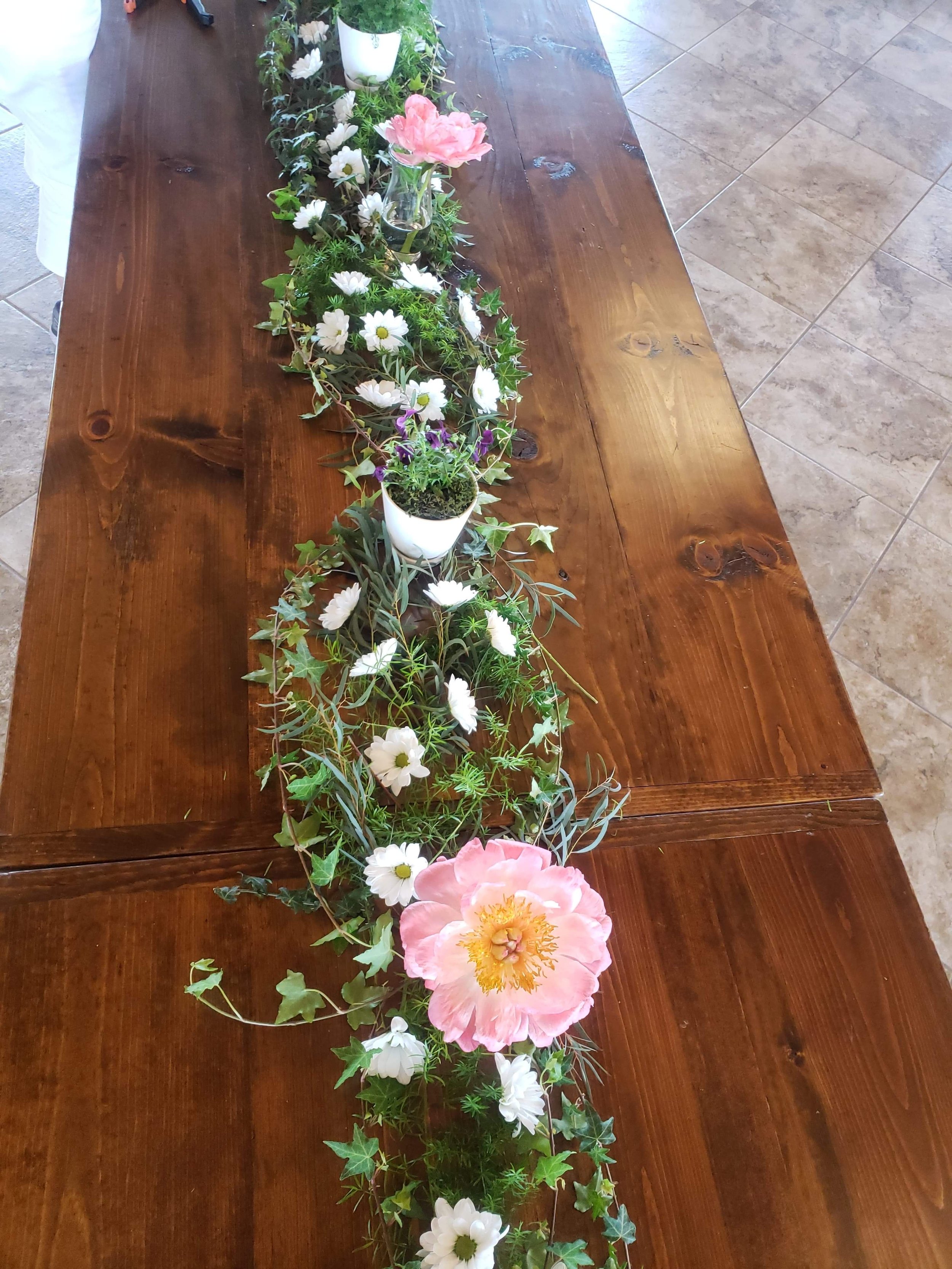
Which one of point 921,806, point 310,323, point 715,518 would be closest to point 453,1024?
point 715,518

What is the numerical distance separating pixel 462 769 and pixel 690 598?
0.33 metres

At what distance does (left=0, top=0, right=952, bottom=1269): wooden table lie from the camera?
610 millimetres

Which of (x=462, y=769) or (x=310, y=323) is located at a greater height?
(x=310, y=323)

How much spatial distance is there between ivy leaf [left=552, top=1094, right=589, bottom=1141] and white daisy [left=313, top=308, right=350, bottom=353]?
0.74 metres

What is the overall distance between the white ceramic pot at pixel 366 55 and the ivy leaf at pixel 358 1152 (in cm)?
118

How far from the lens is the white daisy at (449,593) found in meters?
0.75

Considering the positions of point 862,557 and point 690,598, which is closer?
point 690,598

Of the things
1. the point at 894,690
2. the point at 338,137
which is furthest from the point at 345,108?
the point at 894,690

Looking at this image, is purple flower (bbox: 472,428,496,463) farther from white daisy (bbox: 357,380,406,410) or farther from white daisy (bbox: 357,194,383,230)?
white daisy (bbox: 357,194,383,230)

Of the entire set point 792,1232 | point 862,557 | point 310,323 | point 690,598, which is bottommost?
point 862,557

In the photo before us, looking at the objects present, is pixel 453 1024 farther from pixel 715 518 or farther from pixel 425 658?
pixel 715 518

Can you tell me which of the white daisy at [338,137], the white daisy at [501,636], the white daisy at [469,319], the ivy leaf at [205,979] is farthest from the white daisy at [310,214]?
the ivy leaf at [205,979]

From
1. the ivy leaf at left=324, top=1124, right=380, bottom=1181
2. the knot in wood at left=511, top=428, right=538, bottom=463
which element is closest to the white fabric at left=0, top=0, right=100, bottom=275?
the knot in wood at left=511, top=428, right=538, bottom=463

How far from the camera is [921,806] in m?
1.63
